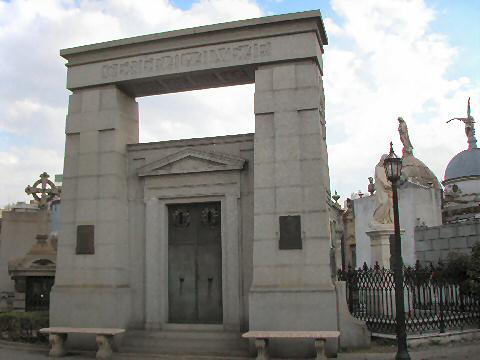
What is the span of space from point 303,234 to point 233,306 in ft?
7.79

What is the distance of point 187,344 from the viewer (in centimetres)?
1146

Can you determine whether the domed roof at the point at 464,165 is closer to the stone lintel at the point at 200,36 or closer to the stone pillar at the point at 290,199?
the stone lintel at the point at 200,36

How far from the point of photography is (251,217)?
12.1m

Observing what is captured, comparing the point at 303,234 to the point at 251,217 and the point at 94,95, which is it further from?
the point at 94,95

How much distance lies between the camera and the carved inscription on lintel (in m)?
12.0

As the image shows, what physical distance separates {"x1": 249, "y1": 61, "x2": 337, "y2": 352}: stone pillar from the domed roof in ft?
133

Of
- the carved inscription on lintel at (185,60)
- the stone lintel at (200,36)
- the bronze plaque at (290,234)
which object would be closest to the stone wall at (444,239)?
the bronze plaque at (290,234)

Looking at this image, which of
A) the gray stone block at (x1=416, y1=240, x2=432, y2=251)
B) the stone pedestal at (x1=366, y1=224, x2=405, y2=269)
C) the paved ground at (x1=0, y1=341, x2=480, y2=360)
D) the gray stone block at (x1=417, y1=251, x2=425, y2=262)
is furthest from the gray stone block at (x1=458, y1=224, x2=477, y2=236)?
the paved ground at (x1=0, y1=341, x2=480, y2=360)

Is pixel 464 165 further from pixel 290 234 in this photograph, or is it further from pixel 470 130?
pixel 290 234

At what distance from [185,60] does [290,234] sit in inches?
189

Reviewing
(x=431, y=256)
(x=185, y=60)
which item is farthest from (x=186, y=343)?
(x=431, y=256)

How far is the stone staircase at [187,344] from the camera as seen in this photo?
434 inches

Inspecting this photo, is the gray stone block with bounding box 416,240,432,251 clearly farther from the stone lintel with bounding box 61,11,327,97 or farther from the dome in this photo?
the stone lintel with bounding box 61,11,327,97

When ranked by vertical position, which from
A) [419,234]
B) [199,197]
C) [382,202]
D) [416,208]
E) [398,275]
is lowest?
[398,275]
